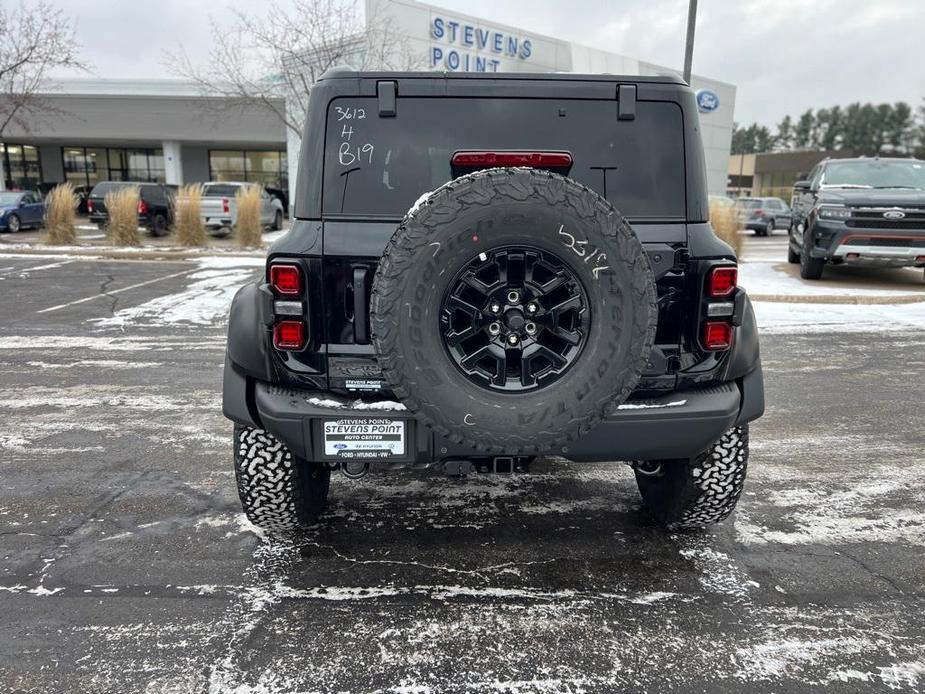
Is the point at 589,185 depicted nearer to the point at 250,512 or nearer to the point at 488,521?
the point at 488,521

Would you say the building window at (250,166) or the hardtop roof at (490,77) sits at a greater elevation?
the building window at (250,166)

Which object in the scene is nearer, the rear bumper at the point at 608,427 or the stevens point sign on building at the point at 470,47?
the rear bumper at the point at 608,427

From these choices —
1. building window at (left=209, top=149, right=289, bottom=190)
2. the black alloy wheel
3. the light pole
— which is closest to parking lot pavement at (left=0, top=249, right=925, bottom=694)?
the black alloy wheel

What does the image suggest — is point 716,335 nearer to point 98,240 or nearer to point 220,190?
point 98,240

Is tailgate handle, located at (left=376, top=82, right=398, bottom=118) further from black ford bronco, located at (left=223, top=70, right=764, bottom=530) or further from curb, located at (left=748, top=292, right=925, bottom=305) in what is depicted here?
curb, located at (left=748, top=292, right=925, bottom=305)

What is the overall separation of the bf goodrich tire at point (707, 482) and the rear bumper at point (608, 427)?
15.6 inches

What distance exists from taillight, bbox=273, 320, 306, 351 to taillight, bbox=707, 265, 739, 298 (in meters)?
1.72

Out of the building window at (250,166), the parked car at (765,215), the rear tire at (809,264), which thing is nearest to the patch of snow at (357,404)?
the rear tire at (809,264)

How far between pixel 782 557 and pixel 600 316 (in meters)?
1.72

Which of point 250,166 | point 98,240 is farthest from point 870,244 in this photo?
point 250,166

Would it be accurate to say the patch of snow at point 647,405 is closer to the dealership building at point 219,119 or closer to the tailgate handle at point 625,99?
the tailgate handle at point 625,99

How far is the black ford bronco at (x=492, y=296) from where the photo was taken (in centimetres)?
240

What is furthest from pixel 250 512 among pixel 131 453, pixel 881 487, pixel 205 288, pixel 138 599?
pixel 205 288

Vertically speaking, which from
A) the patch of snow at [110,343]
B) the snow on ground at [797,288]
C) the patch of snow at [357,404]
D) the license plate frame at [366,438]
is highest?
the patch of snow at [357,404]
